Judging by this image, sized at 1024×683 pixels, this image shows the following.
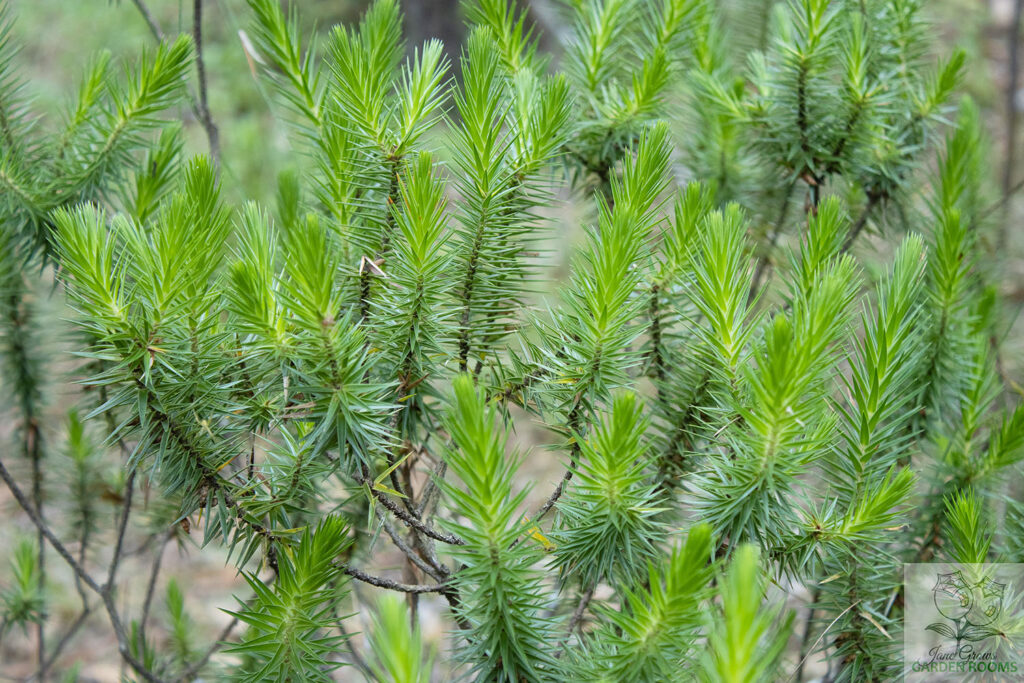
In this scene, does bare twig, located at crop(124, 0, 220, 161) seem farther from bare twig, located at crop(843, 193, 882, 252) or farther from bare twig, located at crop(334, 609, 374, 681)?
bare twig, located at crop(843, 193, 882, 252)

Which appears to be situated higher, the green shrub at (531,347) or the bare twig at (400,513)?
the green shrub at (531,347)

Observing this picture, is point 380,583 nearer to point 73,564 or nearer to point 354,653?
point 354,653

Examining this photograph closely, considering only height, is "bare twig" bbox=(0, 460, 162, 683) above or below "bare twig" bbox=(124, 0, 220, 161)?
below

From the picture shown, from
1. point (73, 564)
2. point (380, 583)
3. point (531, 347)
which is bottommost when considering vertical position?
point (73, 564)

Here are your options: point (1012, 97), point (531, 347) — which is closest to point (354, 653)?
point (531, 347)

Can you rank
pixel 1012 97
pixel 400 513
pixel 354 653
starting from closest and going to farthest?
pixel 400 513 → pixel 354 653 → pixel 1012 97

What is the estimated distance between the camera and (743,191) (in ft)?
3.93

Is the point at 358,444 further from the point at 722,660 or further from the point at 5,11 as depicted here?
the point at 5,11

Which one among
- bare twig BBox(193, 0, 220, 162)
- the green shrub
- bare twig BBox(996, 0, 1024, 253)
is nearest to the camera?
the green shrub

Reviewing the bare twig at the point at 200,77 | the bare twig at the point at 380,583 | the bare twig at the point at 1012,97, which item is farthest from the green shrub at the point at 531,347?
the bare twig at the point at 1012,97

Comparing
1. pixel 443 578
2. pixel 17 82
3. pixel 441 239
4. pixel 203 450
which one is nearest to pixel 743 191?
pixel 441 239

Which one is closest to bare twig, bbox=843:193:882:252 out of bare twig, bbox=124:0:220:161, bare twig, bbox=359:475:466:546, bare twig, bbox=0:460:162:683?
bare twig, bbox=359:475:466:546

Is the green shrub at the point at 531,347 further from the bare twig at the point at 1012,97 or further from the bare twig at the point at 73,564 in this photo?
the bare twig at the point at 1012,97

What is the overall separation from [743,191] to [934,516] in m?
0.54
